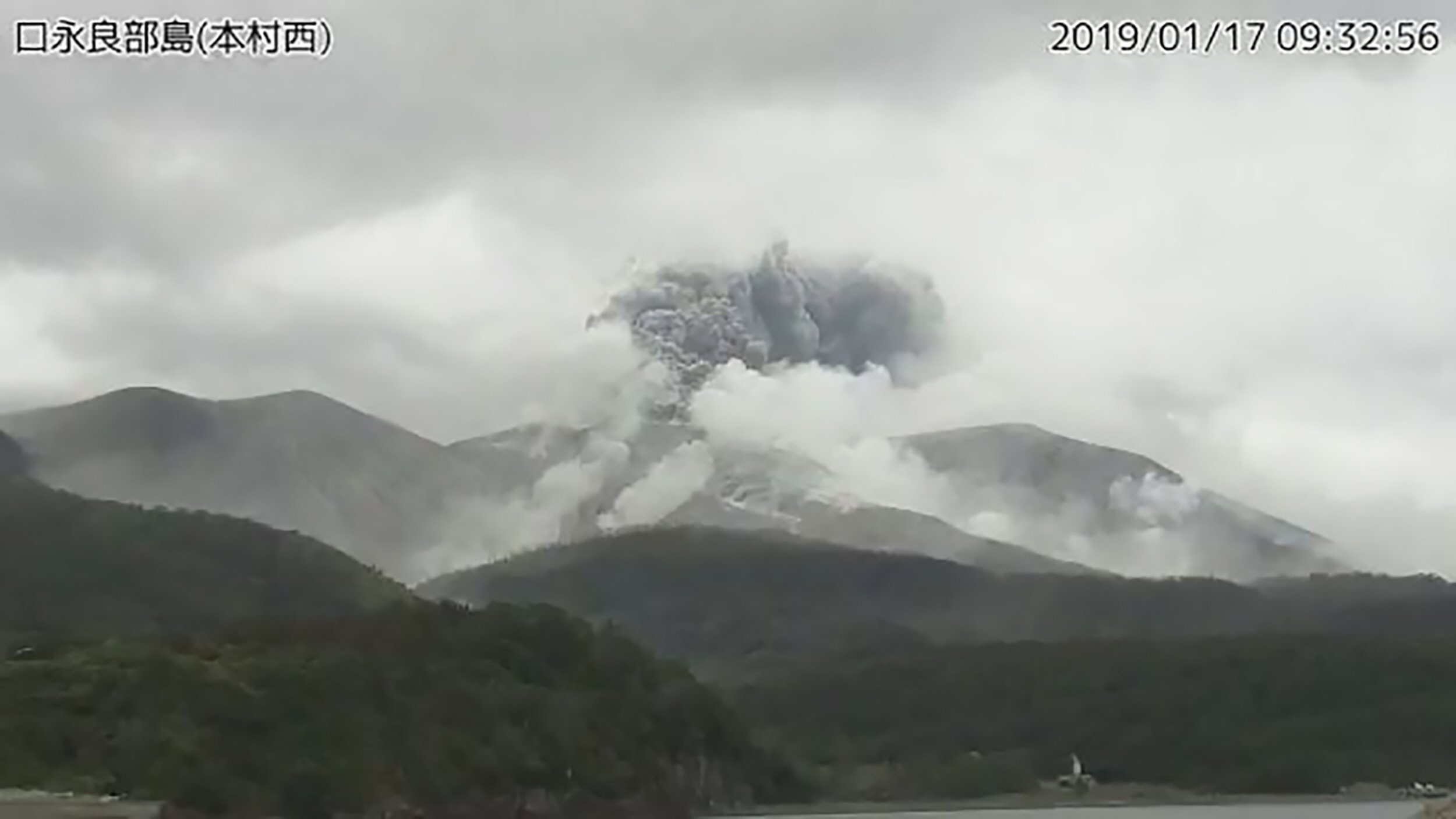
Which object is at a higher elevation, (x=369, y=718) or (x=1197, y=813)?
(x=369, y=718)

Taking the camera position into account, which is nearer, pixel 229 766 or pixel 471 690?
pixel 229 766

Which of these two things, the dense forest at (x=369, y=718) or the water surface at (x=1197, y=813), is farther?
the water surface at (x=1197, y=813)

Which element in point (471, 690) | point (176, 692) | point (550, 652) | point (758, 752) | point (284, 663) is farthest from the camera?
point (758, 752)

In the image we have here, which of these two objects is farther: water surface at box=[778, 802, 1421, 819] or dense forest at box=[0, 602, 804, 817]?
water surface at box=[778, 802, 1421, 819]

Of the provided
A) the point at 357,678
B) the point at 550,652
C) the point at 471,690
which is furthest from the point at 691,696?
the point at 357,678

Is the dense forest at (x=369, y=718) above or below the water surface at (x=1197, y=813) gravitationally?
above

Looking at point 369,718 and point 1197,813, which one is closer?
point 369,718

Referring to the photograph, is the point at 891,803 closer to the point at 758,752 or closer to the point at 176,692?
the point at 758,752

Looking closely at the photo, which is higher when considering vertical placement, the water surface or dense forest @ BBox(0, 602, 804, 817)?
dense forest @ BBox(0, 602, 804, 817)
